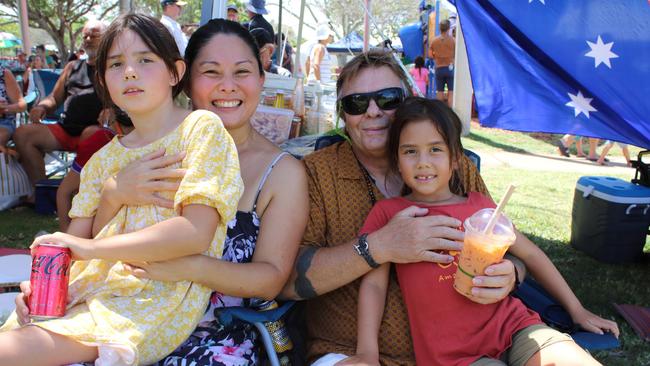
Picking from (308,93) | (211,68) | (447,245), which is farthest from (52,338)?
(308,93)

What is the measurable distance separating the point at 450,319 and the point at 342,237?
60 centimetres

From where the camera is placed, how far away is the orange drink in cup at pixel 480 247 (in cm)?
188

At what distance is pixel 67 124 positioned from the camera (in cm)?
613

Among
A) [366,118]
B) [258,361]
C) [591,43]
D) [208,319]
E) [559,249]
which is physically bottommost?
[559,249]

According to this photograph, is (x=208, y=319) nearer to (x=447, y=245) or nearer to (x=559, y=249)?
(x=447, y=245)

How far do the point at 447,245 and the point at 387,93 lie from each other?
0.77 m

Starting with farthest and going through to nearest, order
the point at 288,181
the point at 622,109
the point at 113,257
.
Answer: the point at 622,109 < the point at 288,181 < the point at 113,257

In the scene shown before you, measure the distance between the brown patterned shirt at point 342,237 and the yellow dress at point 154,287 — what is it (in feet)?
1.80

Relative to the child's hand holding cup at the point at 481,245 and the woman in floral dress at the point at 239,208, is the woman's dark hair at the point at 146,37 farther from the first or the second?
the child's hand holding cup at the point at 481,245

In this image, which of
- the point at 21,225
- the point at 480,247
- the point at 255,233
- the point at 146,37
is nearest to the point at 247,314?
the point at 255,233

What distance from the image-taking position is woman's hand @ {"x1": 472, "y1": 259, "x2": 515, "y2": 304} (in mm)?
1991

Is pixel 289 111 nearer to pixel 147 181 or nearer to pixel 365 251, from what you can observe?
pixel 365 251

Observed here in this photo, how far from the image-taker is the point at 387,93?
8.38 ft

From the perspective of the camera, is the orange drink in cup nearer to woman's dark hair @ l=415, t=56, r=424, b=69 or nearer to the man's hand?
the man's hand
